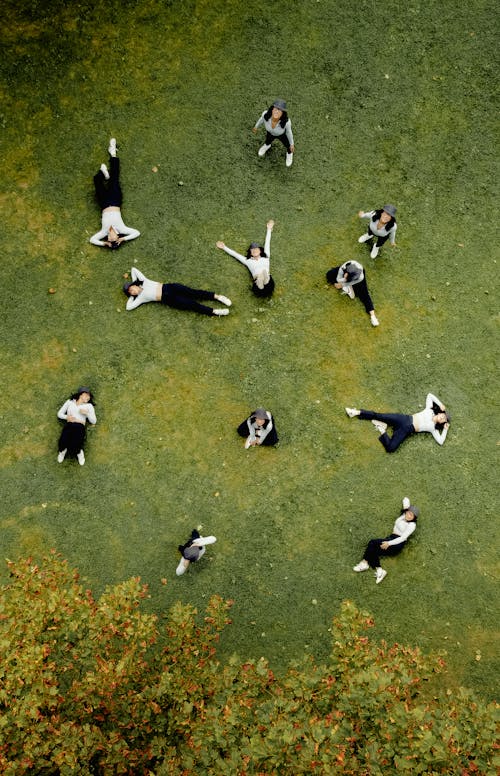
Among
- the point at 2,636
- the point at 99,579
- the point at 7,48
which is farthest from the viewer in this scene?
the point at 7,48

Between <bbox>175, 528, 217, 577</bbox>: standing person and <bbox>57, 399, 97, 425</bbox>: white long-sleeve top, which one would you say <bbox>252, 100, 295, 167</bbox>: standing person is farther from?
<bbox>175, 528, 217, 577</bbox>: standing person

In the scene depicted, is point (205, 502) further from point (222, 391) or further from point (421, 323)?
point (421, 323)

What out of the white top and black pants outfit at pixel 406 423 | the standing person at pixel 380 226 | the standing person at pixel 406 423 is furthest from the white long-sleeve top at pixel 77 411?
the standing person at pixel 380 226

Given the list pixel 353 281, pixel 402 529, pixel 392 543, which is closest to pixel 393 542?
pixel 392 543

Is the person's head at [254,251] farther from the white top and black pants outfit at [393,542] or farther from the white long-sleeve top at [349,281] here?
the white top and black pants outfit at [393,542]

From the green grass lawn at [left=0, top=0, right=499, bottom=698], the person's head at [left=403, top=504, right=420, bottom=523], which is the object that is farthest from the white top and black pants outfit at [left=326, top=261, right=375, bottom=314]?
the person's head at [left=403, top=504, right=420, bottom=523]

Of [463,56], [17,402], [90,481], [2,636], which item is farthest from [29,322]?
[463,56]

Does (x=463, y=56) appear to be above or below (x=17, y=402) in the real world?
above
